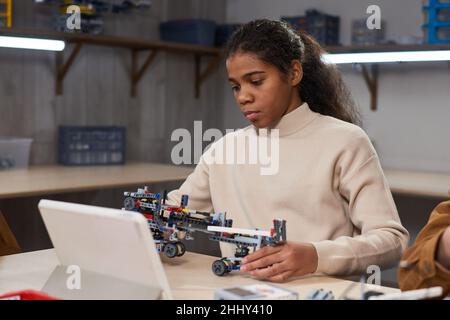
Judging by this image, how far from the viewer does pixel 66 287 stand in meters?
1.18

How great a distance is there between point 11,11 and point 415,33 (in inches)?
84.5

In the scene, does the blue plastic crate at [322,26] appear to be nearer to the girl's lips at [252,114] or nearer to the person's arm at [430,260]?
the girl's lips at [252,114]

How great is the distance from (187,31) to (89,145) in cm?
101

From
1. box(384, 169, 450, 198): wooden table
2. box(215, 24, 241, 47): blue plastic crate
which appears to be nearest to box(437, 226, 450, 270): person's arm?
box(384, 169, 450, 198): wooden table

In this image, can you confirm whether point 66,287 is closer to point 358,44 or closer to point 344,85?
point 344,85

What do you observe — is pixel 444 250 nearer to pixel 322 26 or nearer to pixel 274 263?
pixel 274 263

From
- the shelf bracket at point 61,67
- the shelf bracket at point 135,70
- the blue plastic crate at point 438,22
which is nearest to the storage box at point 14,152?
the shelf bracket at point 61,67

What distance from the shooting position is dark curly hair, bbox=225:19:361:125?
65.1 inches

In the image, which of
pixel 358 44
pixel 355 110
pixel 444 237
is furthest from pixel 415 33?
pixel 444 237

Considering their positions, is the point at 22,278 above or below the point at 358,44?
below

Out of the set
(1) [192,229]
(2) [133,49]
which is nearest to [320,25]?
(2) [133,49]

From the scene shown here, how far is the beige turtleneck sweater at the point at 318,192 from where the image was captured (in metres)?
1.50

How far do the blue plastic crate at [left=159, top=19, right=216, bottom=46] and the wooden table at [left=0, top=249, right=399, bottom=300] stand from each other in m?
2.85

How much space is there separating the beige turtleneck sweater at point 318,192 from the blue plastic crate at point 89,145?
193 centimetres
